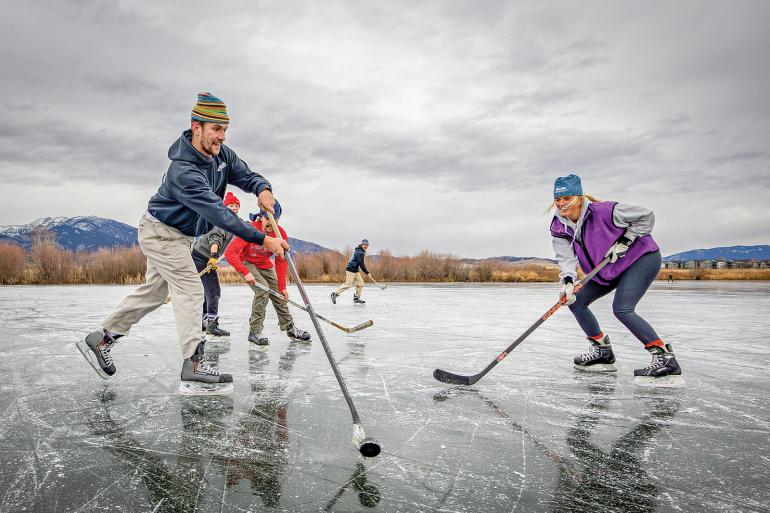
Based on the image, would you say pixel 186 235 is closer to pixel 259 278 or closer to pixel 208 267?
pixel 259 278

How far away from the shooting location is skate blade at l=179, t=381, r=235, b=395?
309cm

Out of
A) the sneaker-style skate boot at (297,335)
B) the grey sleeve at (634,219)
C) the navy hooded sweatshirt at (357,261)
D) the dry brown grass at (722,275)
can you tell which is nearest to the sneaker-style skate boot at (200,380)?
the sneaker-style skate boot at (297,335)

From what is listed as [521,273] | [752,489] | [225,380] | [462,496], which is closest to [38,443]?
[225,380]

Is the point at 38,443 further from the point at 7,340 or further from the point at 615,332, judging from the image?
the point at 615,332

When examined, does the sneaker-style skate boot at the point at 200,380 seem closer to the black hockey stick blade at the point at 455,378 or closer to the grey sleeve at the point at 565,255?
the black hockey stick blade at the point at 455,378

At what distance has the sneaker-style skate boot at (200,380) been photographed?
3107mm

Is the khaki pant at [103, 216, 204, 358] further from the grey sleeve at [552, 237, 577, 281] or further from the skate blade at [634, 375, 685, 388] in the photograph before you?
the skate blade at [634, 375, 685, 388]

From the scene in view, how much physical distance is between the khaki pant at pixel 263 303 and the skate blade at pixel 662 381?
3.43 metres

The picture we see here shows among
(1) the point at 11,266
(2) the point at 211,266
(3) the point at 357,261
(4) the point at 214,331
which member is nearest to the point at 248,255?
(2) the point at 211,266

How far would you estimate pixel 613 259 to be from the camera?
3.60 meters

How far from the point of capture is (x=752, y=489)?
5.96 feet

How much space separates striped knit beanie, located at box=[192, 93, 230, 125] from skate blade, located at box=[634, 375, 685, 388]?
3.36 m

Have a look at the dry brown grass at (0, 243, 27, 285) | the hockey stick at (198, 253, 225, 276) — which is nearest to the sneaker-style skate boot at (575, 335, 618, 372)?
the hockey stick at (198, 253, 225, 276)

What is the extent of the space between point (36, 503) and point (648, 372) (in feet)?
11.7
